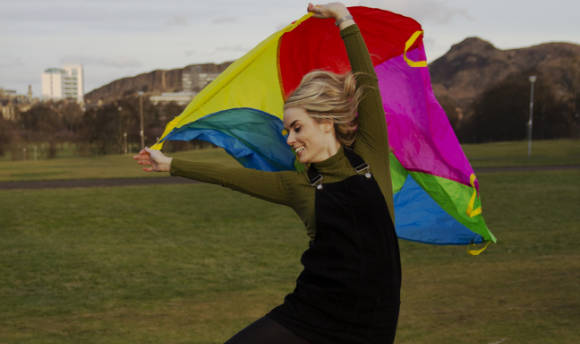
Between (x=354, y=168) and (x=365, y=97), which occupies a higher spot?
(x=365, y=97)

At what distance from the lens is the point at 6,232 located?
547 inches

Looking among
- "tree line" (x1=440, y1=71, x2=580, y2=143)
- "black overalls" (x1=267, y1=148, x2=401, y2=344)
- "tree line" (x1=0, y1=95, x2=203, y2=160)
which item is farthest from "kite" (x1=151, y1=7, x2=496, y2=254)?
"tree line" (x1=440, y1=71, x2=580, y2=143)

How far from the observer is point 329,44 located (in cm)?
440

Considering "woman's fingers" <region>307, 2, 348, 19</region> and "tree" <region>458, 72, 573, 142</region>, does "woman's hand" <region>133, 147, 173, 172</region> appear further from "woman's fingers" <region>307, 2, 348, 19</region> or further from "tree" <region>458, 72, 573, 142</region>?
"tree" <region>458, 72, 573, 142</region>

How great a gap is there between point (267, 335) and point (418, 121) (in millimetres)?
2472

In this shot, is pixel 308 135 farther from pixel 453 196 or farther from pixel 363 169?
pixel 453 196

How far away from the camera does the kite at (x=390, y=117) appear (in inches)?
168

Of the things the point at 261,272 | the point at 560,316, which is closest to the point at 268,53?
the point at 560,316

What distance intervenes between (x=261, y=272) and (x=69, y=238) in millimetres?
5885

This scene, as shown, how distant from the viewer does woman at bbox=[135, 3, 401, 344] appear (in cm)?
245

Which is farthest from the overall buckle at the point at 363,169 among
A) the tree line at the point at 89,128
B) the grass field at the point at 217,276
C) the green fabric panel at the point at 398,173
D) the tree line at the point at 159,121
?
the tree line at the point at 159,121

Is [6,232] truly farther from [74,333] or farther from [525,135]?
[525,135]

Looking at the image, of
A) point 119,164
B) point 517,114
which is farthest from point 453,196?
point 517,114

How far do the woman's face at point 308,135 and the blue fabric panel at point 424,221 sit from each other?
200 cm
